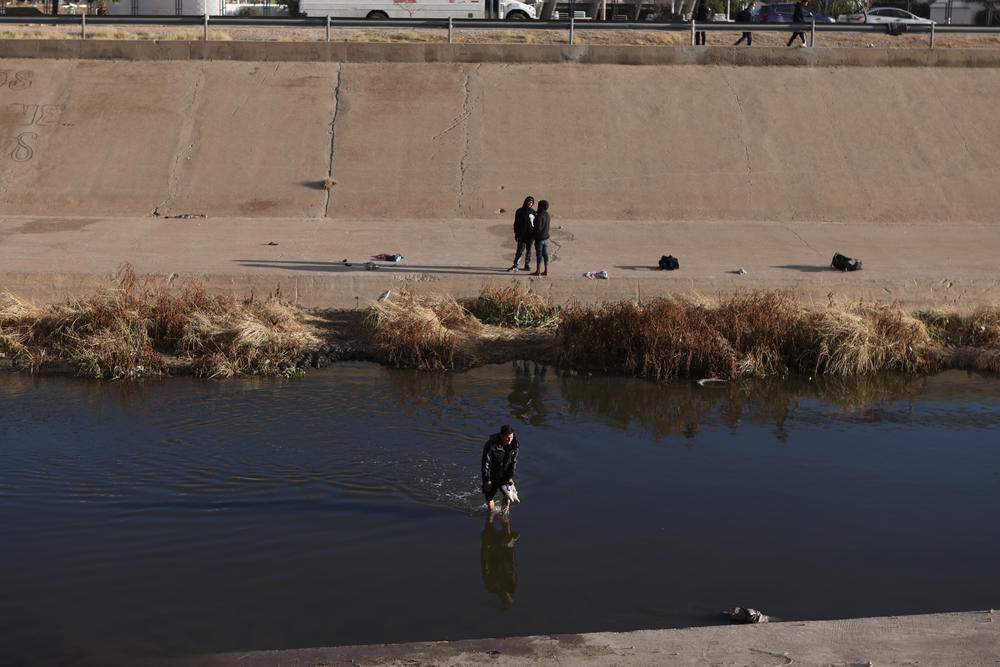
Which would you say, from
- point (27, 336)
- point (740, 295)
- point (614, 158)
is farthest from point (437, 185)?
point (27, 336)

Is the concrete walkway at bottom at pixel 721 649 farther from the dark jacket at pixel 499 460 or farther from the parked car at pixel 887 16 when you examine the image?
the parked car at pixel 887 16

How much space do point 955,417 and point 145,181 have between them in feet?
51.1

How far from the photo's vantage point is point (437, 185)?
21.7 metres

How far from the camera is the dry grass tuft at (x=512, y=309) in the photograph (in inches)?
626

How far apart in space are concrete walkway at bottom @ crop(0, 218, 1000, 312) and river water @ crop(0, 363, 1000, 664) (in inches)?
112

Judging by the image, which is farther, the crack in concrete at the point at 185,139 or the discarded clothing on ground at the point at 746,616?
the crack in concrete at the point at 185,139

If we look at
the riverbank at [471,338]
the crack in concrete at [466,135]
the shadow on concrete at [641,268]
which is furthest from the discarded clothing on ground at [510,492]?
the crack in concrete at [466,135]

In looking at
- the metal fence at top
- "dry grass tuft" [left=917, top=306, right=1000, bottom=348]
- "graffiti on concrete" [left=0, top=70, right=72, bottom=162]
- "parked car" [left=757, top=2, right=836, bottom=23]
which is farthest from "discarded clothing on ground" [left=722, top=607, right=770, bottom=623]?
"parked car" [left=757, top=2, right=836, bottom=23]

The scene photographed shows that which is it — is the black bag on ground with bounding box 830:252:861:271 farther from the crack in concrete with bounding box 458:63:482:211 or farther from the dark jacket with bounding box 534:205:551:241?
the crack in concrete with bounding box 458:63:482:211

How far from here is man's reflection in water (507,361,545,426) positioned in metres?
12.6

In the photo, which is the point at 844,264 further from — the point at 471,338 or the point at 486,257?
the point at 471,338

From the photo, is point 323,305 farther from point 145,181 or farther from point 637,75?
point 637,75

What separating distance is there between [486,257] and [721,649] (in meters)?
11.9

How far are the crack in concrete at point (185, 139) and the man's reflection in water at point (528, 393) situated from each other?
9497mm
